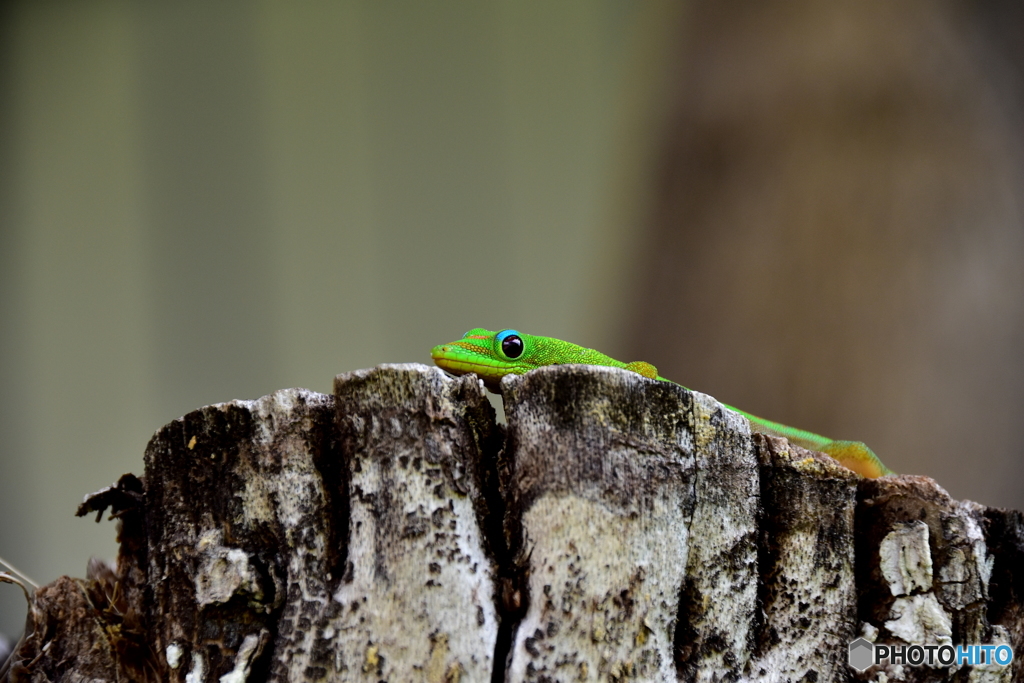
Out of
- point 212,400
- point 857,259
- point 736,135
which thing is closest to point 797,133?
point 736,135

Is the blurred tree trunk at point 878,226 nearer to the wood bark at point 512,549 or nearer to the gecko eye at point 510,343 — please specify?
the gecko eye at point 510,343

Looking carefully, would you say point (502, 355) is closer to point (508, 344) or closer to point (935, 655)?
point (508, 344)

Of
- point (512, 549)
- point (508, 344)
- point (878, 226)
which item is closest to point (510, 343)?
point (508, 344)

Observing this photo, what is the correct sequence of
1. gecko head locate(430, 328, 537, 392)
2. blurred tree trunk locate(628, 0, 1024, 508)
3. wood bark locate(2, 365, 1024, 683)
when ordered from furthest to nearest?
blurred tree trunk locate(628, 0, 1024, 508), gecko head locate(430, 328, 537, 392), wood bark locate(2, 365, 1024, 683)

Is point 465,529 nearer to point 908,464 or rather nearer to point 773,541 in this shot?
point 773,541

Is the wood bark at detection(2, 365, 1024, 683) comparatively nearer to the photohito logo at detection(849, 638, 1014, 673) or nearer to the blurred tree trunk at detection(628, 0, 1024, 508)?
the photohito logo at detection(849, 638, 1014, 673)

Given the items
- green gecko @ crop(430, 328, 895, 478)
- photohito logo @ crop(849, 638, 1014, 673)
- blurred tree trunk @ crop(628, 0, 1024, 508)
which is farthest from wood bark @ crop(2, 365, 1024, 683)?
blurred tree trunk @ crop(628, 0, 1024, 508)
